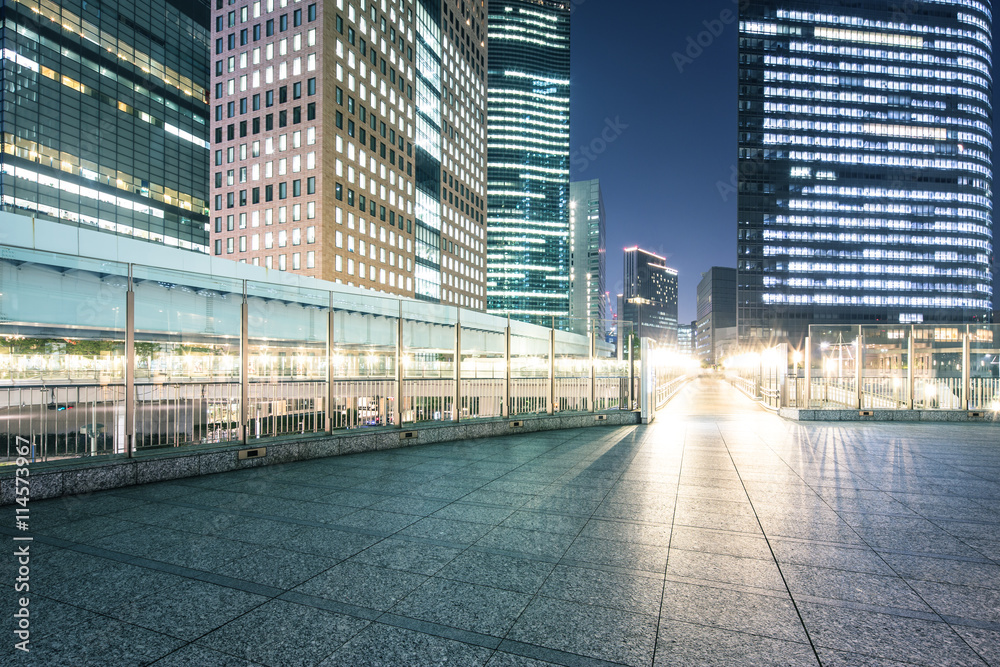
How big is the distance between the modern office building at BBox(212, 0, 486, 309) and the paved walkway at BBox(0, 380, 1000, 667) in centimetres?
6352

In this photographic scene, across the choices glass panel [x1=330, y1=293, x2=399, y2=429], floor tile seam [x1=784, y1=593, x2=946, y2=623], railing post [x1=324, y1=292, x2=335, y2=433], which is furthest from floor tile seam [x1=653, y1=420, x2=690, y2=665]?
railing post [x1=324, y1=292, x2=335, y2=433]

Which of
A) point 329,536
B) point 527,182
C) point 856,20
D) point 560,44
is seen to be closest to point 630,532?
point 329,536

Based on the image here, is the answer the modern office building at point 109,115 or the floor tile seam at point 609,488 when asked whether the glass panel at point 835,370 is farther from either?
the modern office building at point 109,115

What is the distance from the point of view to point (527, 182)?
174 m

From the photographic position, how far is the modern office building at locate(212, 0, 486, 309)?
217 ft

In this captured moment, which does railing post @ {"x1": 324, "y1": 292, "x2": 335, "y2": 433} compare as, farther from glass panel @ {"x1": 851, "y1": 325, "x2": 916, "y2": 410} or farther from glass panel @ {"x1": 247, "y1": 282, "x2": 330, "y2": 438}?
glass panel @ {"x1": 851, "y1": 325, "x2": 916, "y2": 410}

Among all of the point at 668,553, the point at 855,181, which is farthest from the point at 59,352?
the point at 855,181

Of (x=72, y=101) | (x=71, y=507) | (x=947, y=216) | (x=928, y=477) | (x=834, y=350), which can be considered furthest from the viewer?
(x=947, y=216)

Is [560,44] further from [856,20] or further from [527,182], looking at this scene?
[856,20]

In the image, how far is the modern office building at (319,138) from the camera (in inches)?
2603

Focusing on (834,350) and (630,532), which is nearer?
(630,532)

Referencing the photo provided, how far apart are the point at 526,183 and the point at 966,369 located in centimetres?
16509

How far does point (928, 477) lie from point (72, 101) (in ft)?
362

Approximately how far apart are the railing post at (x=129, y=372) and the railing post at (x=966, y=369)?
74.3ft
